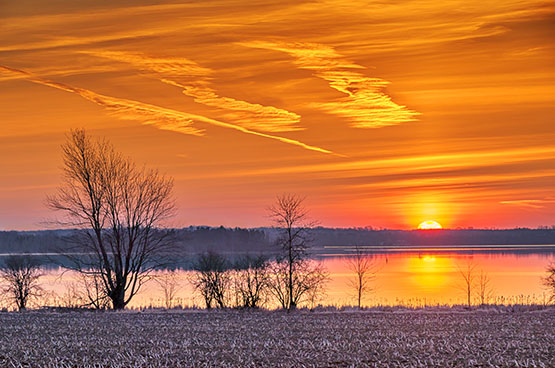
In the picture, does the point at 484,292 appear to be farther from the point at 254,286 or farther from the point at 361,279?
the point at 254,286

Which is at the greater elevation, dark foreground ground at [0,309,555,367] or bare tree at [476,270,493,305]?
bare tree at [476,270,493,305]

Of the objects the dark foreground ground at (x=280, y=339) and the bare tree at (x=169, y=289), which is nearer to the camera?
the dark foreground ground at (x=280, y=339)

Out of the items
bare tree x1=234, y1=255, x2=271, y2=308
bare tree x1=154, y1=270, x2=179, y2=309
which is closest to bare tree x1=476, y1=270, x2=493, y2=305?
bare tree x1=234, y1=255, x2=271, y2=308

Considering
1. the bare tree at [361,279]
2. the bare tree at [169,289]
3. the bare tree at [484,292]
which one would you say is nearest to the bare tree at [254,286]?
the bare tree at [169,289]

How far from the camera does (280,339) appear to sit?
2631 centimetres

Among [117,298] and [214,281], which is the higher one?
[214,281]

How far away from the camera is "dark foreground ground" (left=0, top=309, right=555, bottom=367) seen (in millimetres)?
21719

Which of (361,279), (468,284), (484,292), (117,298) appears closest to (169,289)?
(361,279)

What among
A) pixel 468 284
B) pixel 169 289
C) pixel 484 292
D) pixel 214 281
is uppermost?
pixel 214 281

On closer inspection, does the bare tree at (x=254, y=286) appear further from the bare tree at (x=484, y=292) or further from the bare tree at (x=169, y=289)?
the bare tree at (x=484, y=292)

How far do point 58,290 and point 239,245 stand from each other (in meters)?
108

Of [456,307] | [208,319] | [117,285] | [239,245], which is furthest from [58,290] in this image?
[239,245]

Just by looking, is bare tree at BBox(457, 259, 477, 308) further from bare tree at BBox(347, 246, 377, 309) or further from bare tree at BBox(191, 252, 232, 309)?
bare tree at BBox(191, 252, 232, 309)

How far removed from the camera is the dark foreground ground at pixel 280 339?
71.3 feet
